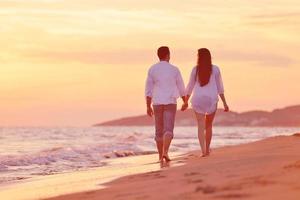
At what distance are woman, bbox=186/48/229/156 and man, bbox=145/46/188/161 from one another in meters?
0.22

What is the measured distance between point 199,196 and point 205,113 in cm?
610

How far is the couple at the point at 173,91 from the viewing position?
1167 cm

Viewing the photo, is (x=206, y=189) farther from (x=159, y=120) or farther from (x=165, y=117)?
(x=159, y=120)

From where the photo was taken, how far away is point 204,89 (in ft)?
38.9

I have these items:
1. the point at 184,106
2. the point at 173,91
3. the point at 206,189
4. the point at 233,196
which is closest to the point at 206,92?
the point at 184,106

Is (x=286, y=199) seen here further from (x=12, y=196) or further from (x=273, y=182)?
(x=12, y=196)

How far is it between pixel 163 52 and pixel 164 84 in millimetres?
582

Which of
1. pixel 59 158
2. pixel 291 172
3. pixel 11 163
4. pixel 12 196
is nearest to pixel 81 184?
pixel 12 196

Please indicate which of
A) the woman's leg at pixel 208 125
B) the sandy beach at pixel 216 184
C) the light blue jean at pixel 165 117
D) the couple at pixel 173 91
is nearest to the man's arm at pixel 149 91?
the couple at pixel 173 91

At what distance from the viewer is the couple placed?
1167cm

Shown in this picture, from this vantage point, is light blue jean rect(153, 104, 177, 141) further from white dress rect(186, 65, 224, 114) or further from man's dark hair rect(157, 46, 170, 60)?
man's dark hair rect(157, 46, 170, 60)

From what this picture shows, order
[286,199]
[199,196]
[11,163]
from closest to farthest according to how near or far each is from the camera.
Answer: [286,199], [199,196], [11,163]

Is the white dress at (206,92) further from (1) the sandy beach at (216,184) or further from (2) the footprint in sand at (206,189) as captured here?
(2) the footprint in sand at (206,189)

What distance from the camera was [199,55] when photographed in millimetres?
11727
